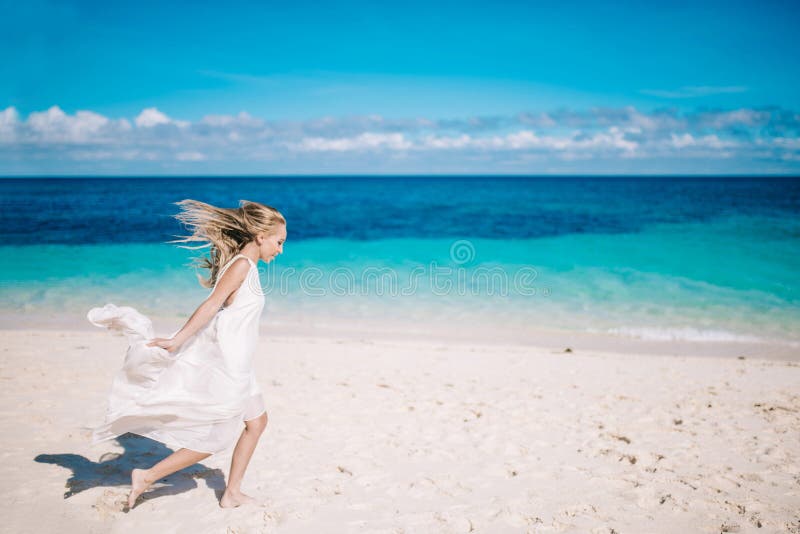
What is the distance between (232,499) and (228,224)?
1891mm

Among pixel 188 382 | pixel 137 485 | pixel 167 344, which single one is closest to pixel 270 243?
pixel 167 344

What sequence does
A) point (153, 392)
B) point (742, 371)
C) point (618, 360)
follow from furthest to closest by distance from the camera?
point (618, 360), point (742, 371), point (153, 392)

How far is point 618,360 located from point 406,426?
4444 millimetres

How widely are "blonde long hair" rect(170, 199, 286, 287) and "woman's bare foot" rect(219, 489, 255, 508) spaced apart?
1.46m

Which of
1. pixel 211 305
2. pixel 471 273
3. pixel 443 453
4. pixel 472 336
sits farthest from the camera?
pixel 471 273

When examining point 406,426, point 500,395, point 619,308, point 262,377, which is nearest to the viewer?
point 406,426

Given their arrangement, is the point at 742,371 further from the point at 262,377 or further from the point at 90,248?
the point at 90,248

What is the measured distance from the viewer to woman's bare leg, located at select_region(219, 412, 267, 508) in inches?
128

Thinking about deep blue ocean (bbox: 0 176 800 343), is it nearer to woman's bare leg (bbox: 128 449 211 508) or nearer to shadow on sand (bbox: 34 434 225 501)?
Answer: shadow on sand (bbox: 34 434 225 501)

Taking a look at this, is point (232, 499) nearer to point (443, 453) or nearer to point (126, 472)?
point (126, 472)

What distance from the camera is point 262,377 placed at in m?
6.35

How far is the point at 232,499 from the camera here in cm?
330

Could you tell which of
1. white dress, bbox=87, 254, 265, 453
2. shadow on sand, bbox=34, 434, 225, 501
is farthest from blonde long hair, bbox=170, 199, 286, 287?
shadow on sand, bbox=34, 434, 225, 501

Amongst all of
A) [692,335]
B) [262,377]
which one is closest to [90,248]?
[262,377]
